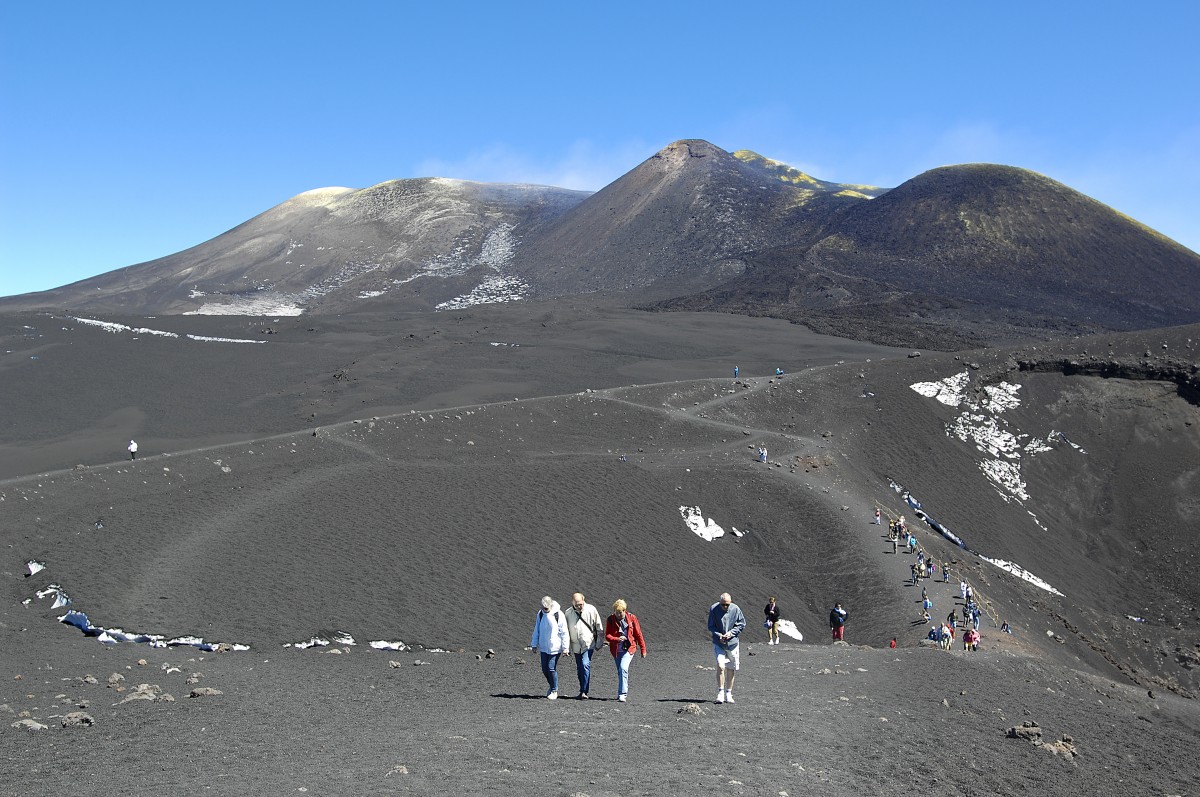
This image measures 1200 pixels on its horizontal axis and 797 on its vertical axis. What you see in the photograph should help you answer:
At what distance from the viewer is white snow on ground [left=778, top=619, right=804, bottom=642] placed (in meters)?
25.6

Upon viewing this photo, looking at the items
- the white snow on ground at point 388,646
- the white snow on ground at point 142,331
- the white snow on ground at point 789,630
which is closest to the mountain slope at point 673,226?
the white snow on ground at point 142,331

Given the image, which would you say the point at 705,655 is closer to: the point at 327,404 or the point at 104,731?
the point at 104,731

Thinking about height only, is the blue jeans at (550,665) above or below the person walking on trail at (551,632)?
below

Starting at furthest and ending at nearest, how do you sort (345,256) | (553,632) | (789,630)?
(345,256), (789,630), (553,632)

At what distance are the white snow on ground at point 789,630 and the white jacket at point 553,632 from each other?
14.8 m

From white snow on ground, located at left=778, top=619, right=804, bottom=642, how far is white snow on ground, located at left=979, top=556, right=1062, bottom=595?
11026 mm

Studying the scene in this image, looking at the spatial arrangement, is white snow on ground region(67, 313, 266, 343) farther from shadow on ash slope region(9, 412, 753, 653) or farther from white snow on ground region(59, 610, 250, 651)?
white snow on ground region(59, 610, 250, 651)

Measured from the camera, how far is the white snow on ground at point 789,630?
2559 centimetres

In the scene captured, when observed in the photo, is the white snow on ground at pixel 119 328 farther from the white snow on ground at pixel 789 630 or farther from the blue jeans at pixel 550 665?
the blue jeans at pixel 550 665

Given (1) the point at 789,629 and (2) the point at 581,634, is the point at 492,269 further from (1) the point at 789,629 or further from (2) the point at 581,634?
(2) the point at 581,634

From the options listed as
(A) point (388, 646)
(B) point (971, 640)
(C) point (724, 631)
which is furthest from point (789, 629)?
(C) point (724, 631)

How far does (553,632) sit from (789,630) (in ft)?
50.5

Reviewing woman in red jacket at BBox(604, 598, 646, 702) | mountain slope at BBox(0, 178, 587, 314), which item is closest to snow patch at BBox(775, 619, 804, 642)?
woman in red jacket at BBox(604, 598, 646, 702)

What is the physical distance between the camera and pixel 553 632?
11.8m
